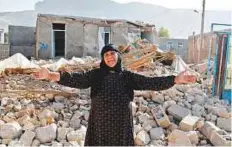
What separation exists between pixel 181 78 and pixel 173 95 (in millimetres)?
4407

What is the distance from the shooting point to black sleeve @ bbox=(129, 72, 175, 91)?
10.6ft

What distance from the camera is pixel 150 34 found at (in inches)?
809

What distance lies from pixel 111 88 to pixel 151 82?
1.15ft

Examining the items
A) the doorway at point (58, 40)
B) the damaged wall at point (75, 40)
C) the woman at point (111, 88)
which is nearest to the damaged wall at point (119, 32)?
the damaged wall at point (75, 40)

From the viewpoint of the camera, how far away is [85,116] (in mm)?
6555

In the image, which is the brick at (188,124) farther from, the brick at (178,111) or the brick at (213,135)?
the brick at (178,111)

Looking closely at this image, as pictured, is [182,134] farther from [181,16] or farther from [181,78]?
[181,16]

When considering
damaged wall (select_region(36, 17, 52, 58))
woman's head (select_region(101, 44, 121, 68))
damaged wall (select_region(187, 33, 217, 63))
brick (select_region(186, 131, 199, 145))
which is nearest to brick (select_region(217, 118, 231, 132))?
brick (select_region(186, 131, 199, 145))

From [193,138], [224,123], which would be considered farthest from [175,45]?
[193,138]

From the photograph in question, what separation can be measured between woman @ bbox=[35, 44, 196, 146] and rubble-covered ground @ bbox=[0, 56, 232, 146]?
2.47m

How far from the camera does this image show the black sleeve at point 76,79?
320 cm

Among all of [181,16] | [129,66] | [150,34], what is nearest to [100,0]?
[181,16]

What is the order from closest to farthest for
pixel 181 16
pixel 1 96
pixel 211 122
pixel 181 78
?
1. pixel 181 78
2. pixel 211 122
3. pixel 1 96
4. pixel 181 16

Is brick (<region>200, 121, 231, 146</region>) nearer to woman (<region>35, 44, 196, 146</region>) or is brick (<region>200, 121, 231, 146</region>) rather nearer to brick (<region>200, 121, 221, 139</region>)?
brick (<region>200, 121, 221, 139</region>)
